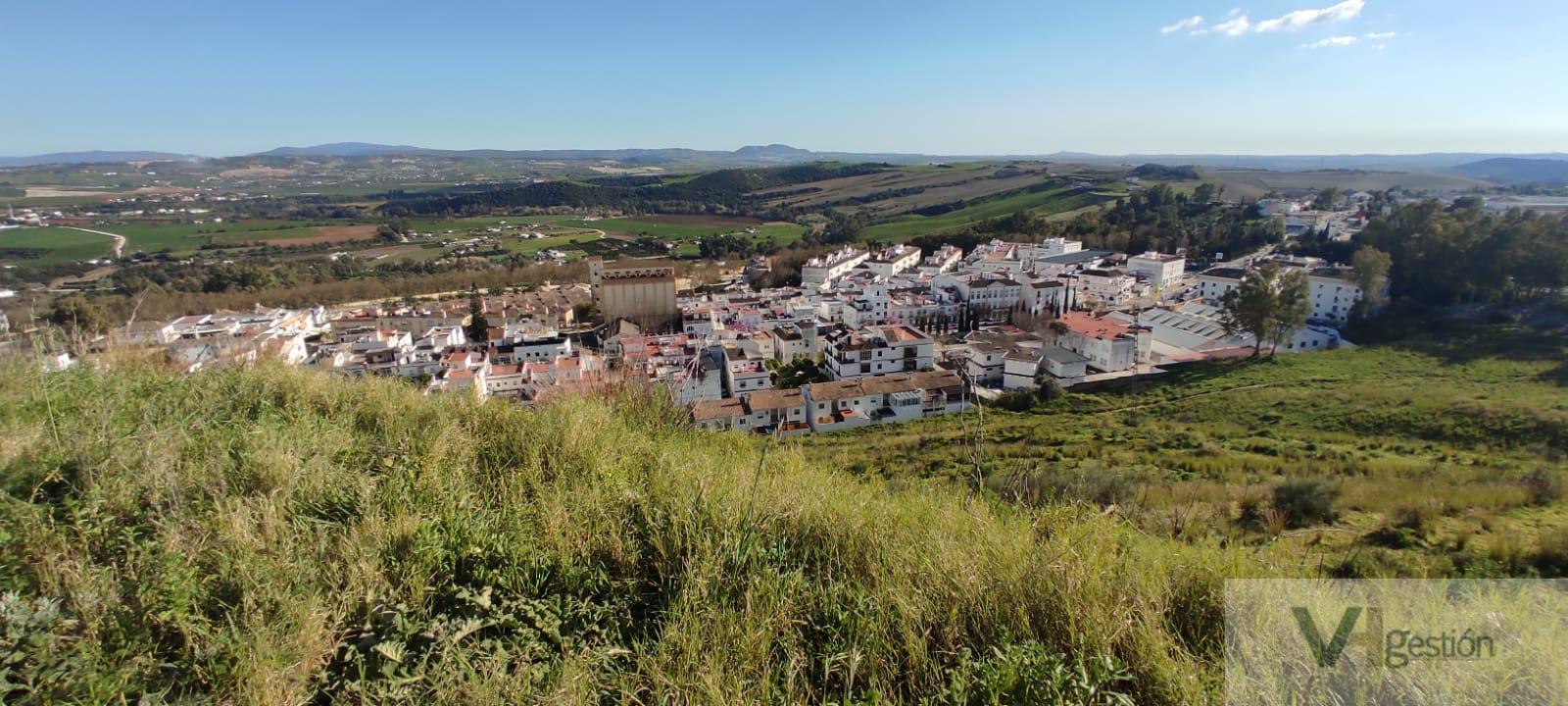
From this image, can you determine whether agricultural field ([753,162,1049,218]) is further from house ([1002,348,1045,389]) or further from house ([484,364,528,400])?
house ([484,364,528,400])

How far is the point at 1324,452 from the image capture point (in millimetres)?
12297

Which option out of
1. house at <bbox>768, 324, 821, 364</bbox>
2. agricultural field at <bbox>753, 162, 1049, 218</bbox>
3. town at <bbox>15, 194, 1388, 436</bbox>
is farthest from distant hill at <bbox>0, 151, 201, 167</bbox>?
house at <bbox>768, 324, 821, 364</bbox>

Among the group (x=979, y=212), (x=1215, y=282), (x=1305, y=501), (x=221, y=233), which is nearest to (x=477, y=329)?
(x=1305, y=501)

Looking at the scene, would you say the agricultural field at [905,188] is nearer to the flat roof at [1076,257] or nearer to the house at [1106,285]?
the flat roof at [1076,257]

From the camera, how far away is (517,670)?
5.26 feet

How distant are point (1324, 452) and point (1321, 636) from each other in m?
14.0

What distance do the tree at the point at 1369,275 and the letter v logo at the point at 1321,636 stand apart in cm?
3238

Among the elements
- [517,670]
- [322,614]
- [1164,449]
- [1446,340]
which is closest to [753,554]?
[517,670]

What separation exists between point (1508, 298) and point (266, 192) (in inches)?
4906

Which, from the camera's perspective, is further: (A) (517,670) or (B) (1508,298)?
(B) (1508,298)

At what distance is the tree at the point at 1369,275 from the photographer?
25.2 meters

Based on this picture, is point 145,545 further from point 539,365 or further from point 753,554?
point 539,365

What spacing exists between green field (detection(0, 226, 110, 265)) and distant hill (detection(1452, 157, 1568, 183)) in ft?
463

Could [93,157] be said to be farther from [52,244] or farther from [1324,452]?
[1324,452]
